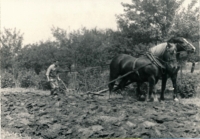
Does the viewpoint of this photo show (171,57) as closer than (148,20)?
Yes

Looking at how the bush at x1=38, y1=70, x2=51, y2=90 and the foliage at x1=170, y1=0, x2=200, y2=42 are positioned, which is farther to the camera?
the bush at x1=38, y1=70, x2=51, y2=90

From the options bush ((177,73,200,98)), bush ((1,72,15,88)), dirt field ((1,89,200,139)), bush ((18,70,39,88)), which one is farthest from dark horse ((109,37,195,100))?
bush ((1,72,15,88))

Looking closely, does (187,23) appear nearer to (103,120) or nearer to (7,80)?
(103,120)

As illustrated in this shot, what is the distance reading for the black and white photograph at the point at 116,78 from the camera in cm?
516

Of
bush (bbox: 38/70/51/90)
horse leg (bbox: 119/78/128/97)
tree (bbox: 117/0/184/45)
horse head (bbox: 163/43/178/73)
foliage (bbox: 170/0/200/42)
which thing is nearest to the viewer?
horse head (bbox: 163/43/178/73)

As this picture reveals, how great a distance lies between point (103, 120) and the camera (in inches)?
211

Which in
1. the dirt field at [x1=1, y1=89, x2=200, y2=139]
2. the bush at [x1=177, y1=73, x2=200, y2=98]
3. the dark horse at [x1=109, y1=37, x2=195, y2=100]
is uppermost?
the dark horse at [x1=109, y1=37, x2=195, y2=100]

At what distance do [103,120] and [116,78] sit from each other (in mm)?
2767

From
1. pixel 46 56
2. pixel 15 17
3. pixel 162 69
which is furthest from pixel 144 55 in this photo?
pixel 46 56

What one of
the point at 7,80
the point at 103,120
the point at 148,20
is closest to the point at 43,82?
the point at 7,80

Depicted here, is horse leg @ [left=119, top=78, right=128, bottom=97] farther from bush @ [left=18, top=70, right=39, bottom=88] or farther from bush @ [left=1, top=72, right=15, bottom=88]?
bush @ [left=1, top=72, right=15, bottom=88]

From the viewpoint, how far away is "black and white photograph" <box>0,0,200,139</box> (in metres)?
5.16

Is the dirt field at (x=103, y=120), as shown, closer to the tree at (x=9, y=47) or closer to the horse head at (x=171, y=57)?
the horse head at (x=171, y=57)

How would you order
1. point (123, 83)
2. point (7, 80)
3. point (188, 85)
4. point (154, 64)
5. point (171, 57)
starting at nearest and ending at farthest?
point (171, 57)
point (154, 64)
point (123, 83)
point (188, 85)
point (7, 80)
